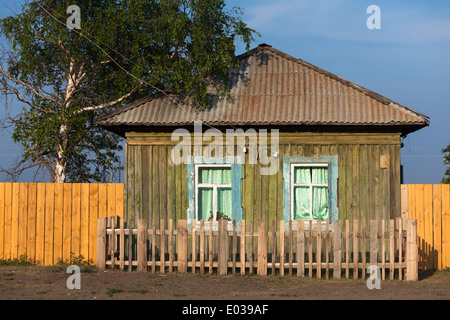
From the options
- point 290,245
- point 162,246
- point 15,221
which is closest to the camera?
point 290,245

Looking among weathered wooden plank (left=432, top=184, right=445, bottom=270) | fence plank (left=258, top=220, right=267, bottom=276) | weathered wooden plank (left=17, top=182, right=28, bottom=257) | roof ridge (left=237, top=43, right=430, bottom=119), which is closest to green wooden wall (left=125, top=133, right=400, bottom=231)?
roof ridge (left=237, top=43, right=430, bottom=119)

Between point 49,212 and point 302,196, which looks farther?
point 49,212

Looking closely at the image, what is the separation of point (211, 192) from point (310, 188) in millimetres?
2614

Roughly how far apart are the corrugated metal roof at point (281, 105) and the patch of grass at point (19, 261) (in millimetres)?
4166

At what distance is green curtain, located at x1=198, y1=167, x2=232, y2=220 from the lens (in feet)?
48.9

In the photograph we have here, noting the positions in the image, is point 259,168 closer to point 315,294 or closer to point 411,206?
point 411,206

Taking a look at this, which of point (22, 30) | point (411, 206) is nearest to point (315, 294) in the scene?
point (411, 206)

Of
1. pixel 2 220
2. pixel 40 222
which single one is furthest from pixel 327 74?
pixel 2 220

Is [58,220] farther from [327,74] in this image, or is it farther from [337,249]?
[327,74]

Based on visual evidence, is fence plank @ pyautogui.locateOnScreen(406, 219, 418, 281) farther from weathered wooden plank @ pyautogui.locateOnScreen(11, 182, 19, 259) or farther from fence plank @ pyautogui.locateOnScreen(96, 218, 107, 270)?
weathered wooden plank @ pyautogui.locateOnScreen(11, 182, 19, 259)

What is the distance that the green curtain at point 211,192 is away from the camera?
587 inches

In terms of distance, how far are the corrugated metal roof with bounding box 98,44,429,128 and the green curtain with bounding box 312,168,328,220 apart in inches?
56.3

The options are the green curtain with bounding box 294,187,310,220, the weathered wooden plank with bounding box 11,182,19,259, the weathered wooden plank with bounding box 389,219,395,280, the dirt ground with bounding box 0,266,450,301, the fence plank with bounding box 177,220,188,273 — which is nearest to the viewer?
the dirt ground with bounding box 0,266,450,301

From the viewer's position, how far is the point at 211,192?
14977 millimetres
